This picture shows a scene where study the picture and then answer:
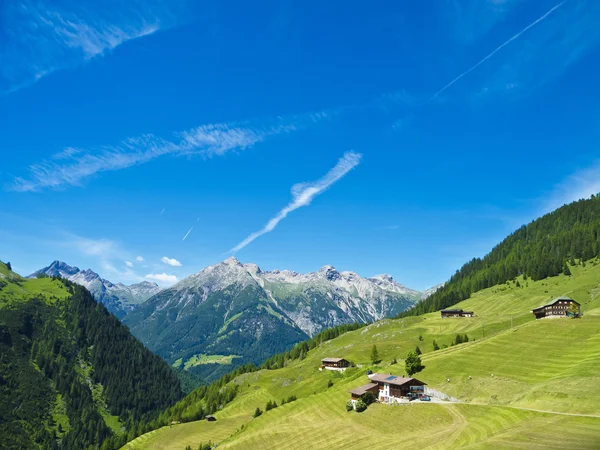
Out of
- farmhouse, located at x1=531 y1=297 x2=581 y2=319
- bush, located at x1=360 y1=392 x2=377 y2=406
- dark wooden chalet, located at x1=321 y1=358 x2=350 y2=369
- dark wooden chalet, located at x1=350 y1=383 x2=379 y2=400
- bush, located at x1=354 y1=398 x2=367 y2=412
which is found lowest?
bush, located at x1=354 y1=398 x2=367 y2=412

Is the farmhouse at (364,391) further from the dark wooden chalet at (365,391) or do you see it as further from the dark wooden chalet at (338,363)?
the dark wooden chalet at (338,363)

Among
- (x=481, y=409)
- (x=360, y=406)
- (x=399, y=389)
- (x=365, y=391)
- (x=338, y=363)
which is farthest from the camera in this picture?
(x=338, y=363)

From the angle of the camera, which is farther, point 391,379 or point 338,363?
point 338,363

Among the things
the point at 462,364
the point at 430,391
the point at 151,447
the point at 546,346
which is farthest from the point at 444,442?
the point at 151,447

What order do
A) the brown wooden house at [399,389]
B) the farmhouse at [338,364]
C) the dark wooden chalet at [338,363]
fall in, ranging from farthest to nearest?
the dark wooden chalet at [338,363] → the farmhouse at [338,364] → the brown wooden house at [399,389]

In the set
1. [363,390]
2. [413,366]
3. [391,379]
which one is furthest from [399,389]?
[413,366]

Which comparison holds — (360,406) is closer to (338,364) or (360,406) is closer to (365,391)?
(365,391)

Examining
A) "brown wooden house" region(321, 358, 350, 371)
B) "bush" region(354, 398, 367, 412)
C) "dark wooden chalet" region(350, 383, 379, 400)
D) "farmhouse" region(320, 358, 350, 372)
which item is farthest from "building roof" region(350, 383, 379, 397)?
"brown wooden house" region(321, 358, 350, 371)

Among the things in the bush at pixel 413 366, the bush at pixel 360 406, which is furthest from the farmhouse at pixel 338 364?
the bush at pixel 360 406

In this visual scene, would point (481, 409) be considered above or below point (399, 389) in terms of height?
below

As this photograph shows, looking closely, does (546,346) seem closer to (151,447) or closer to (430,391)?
(430,391)

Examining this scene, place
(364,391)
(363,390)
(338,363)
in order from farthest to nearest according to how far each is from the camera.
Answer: (338,363), (363,390), (364,391)

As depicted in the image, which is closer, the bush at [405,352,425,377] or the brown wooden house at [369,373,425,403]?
the brown wooden house at [369,373,425,403]

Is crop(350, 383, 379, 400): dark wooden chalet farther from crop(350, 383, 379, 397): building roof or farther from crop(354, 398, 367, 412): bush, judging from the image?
crop(354, 398, 367, 412): bush
